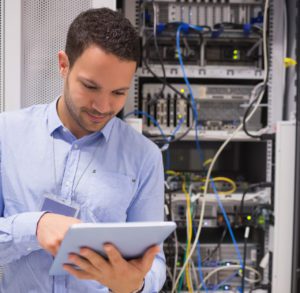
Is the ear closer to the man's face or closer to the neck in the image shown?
the man's face

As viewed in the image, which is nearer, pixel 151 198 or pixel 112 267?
pixel 112 267

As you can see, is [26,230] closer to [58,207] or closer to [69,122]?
[58,207]

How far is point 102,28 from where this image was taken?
1.01 metres

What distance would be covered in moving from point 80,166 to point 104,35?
367mm

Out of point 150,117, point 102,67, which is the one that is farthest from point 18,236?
point 150,117

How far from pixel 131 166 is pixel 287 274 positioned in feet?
3.81

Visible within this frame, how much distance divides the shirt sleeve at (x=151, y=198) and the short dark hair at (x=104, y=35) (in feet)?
1.04

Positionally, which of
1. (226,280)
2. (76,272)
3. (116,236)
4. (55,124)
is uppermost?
(55,124)

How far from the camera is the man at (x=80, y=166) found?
0.98 metres

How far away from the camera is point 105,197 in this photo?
43.1 inches

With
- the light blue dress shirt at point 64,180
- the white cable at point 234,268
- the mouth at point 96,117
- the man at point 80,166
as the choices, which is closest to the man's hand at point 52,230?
the man at point 80,166

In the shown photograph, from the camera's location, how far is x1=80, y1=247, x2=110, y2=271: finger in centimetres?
79

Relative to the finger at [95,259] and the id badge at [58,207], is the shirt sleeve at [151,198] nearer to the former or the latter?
the id badge at [58,207]

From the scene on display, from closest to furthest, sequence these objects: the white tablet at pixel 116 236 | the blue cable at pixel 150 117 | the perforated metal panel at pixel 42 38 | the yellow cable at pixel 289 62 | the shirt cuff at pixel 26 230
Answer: the white tablet at pixel 116 236 < the shirt cuff at pixel 26 230 < the perforated metal panel at pixel 42 38 < the yellow cable at pixel 289 62 < the blue cable at pixel 150 117
